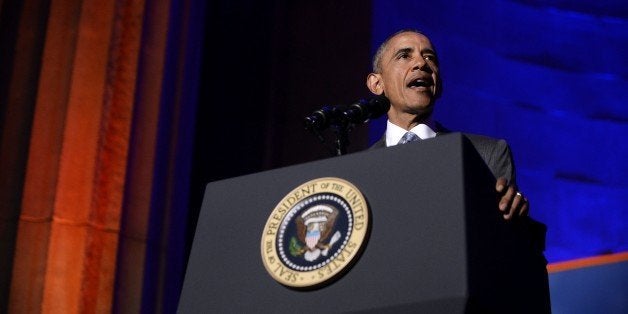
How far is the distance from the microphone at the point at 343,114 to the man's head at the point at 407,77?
0.41 metres

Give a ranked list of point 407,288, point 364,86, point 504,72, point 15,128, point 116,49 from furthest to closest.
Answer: point 504,72, point 364,86, point 116,49, point 15,128, point 407,288

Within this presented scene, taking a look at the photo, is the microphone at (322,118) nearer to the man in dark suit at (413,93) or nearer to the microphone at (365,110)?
the microphone at (365,110)

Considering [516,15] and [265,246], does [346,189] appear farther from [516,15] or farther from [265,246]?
[516,15]

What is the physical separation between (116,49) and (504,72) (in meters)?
2.74

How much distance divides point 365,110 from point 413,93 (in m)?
0.45

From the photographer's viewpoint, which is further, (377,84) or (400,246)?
(377,84)

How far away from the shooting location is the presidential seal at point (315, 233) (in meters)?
1.33

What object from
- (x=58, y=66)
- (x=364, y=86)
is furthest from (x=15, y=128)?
(x=364, y=86)

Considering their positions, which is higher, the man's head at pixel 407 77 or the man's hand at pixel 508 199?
the man's head at pixel 407 77

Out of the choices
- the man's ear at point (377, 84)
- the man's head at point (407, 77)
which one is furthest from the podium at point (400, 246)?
the man's ear at point (377, 84)

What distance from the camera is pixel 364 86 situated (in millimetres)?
4406

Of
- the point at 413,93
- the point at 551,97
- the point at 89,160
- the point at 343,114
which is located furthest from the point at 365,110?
the point at 551,97

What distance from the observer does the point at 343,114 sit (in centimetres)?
163

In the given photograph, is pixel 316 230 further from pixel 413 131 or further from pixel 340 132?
pixel 413 131
